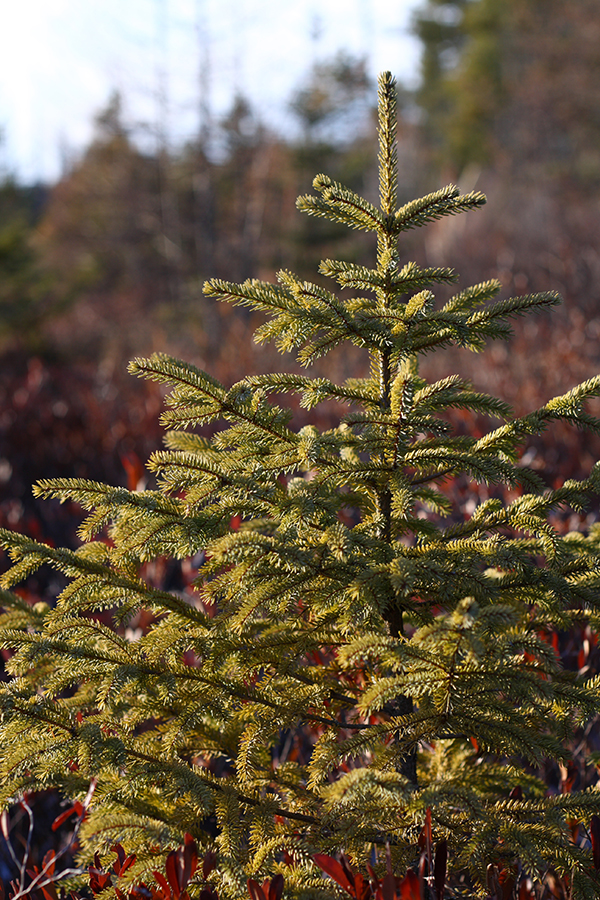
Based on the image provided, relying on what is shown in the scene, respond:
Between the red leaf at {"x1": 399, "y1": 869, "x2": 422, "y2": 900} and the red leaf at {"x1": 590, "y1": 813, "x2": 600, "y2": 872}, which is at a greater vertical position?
the red leaf at {"x1": 590, "y1": 813, "x2": 600, "y2": 872}

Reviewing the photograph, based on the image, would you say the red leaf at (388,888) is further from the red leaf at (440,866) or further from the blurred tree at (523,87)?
the blurred tree at (523,87)

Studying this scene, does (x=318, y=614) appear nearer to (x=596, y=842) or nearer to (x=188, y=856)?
(x=188, y=856)

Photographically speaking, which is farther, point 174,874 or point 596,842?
point 596,842

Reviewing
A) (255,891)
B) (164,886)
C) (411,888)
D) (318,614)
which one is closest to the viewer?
(411,888)

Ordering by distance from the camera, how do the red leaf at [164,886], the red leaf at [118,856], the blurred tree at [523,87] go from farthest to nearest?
the blurred tree at [523,87], the red leaf at [118,856], the red leaf at [164,886]

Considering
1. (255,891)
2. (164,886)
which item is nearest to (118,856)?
(164,886)

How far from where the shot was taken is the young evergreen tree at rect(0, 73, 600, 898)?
5.35 feet

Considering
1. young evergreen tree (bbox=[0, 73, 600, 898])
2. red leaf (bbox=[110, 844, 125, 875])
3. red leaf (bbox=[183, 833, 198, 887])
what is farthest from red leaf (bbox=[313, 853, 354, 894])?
red leaf (bbox=[110, 844, 125, 875])

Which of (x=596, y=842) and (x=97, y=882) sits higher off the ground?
(x=596, y=842)

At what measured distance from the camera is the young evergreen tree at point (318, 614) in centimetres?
163

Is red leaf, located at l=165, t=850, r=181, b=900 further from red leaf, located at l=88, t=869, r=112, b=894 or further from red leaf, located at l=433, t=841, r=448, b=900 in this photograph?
red leaf, located at l=433, t=841, r=448, b=900

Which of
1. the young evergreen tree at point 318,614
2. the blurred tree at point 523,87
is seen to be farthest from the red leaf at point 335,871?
the blurred tree at point 523,87

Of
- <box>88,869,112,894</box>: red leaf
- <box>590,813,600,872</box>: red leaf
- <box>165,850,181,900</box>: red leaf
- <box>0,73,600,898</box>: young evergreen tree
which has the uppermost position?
<box>0,73,600,898</box>: young evergreen tree

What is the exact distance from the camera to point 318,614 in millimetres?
1842
